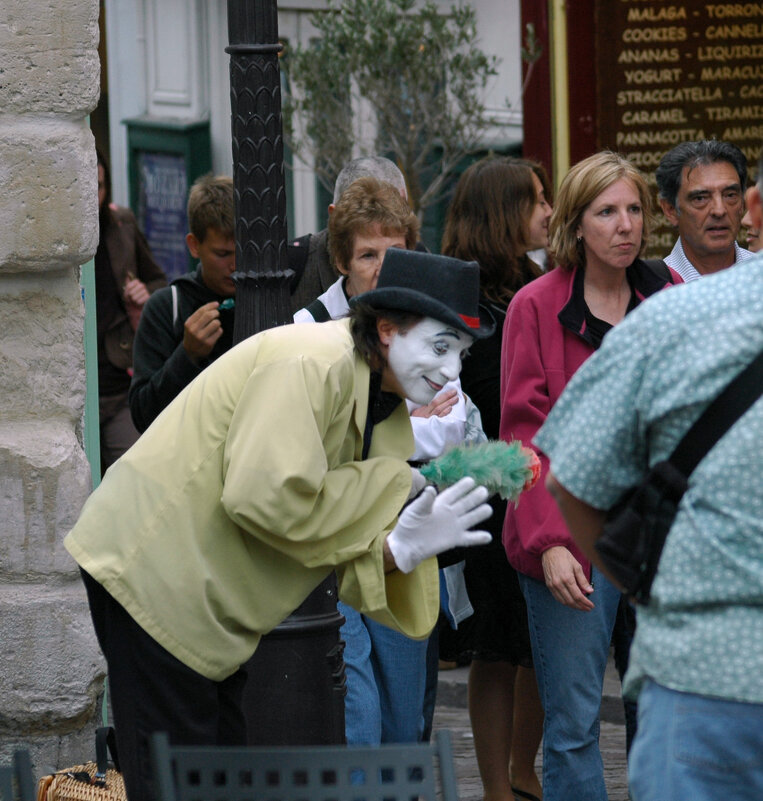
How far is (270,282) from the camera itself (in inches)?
161

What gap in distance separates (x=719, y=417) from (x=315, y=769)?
2.87 feet

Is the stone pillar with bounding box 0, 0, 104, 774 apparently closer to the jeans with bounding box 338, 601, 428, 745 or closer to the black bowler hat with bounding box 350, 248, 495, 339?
the jeans with bounding box 338, 601, 428, 745

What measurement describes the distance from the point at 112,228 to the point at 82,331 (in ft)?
8.65

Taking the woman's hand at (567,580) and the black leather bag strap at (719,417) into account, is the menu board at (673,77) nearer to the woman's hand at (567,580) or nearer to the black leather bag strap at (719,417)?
the woman's hand at (567,580)

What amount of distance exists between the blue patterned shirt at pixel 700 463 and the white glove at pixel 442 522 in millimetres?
729

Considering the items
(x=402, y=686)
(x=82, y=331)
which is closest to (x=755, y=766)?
(x=402, y=686)

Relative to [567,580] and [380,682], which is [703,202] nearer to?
[567,580]

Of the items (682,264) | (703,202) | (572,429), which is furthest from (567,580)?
(572,429)

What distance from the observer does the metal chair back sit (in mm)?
2656

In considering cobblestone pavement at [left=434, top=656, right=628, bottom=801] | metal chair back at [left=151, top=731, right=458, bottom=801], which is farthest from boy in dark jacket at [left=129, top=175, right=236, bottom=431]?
metal chair back at [left=151, top=731, right=458, bottom=801]

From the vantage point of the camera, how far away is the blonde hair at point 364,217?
478 cm

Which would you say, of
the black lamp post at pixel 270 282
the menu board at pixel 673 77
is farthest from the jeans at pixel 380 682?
the menu board at pixel 673 77

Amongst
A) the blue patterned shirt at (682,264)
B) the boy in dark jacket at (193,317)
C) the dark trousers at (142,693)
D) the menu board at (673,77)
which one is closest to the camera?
the dark trousers at (142,693)

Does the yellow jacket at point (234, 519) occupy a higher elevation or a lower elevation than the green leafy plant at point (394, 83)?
lower
